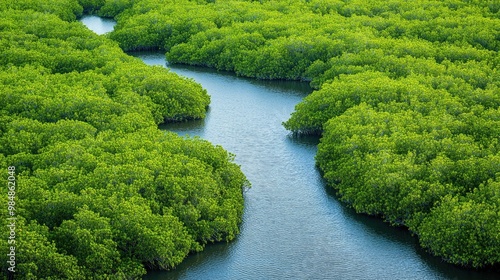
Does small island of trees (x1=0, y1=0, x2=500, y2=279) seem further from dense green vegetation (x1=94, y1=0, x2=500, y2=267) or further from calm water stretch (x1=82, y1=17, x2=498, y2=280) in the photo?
calm water stretch (x1=82, y1=17, x2=498, y2=280)

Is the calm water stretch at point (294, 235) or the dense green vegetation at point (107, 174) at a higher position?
the dense green vegetation at point (107, 174)

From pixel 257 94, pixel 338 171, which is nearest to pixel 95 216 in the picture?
pixel 338 171

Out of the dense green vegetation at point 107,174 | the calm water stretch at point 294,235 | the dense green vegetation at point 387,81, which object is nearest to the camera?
the dense green vegetation at point 107,174

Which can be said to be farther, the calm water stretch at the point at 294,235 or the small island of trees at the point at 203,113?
the calm water stretch at the point at 294,235

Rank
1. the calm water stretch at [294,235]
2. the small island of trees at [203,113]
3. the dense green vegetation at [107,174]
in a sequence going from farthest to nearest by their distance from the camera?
the calm water stretch at [294,235] < the small island of trees at [203,113] < the dense green vegetation at [107,174]

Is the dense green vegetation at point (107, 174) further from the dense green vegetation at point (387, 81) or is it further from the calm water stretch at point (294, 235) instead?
the dense green vegetation at point (387, 81)

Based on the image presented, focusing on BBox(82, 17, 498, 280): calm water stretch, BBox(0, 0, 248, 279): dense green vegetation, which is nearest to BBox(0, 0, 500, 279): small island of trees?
BBox(0, 0, 248, 279): dense green vegetation

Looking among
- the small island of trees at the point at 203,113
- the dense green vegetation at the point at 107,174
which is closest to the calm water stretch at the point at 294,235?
the small island of trees at the point at 203,113

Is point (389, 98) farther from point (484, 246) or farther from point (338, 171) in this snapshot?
point (484, 246)
